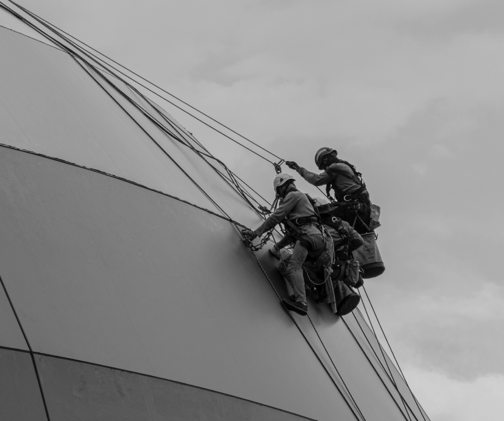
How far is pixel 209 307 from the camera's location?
41.3ft

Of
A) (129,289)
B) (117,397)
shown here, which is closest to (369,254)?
(129,289)

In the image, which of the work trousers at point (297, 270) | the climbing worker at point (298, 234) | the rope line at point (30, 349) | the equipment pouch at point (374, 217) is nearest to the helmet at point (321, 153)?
the equipment pouch at point (374, 217)

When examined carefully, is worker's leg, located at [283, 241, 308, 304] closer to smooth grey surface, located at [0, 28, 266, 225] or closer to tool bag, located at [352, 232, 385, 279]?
smooth grey surface, located at [0, 28, 266, 225]

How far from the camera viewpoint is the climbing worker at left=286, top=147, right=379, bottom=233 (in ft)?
53.7

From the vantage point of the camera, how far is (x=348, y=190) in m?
16.4

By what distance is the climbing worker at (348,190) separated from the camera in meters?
16.4

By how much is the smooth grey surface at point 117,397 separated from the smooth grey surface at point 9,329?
0.99ft

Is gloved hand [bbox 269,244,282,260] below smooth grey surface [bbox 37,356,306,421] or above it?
above

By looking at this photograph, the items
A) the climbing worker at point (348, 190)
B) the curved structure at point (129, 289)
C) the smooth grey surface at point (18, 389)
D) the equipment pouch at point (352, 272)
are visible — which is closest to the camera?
the smooth grey surface at point (18, 389)

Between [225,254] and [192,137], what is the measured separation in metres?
5.86

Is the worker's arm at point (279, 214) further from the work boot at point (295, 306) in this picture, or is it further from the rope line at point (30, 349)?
the rope line at point (30, 349)

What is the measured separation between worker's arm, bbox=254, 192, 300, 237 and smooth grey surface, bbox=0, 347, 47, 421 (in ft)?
17.2

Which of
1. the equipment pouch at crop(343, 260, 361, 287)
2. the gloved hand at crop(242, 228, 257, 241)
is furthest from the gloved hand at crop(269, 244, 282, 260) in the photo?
the equipment pouch at crop(343, 260, 361, 287)

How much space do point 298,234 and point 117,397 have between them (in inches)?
Answer: 197
